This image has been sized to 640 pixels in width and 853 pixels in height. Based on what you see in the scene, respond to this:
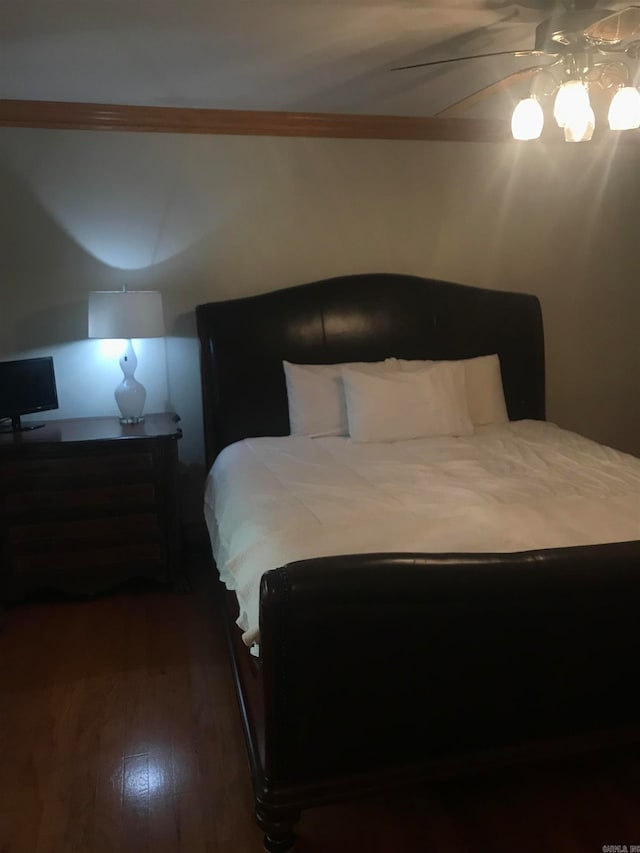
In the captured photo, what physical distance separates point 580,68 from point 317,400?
1.69 meters

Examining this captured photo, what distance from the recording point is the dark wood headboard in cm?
326

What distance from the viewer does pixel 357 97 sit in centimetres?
305

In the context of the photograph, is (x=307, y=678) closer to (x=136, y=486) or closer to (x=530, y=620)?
(x=530, y=620)

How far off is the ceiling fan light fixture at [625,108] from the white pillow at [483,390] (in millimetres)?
1443

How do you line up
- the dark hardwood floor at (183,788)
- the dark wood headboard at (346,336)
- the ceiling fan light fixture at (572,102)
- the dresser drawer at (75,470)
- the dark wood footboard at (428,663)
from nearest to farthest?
the dark wood footboard at (428,663) < the dark hardwood floor at (183,788) < the ceiling fan light fixture at (572,102) < the dresser drawer at (75,470) < the dark wood headboard at (346,336)

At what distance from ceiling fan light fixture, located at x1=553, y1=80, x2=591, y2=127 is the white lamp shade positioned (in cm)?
182

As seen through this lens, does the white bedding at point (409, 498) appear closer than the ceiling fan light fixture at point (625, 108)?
Yes

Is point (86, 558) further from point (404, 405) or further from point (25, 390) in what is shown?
point (404, 405)

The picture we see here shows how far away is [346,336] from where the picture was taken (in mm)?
3383

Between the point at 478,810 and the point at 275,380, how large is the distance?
2.07m

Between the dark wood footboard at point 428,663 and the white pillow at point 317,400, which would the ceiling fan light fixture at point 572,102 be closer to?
the dark wood footboard at point 428,663

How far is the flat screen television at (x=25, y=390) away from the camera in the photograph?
117 inches

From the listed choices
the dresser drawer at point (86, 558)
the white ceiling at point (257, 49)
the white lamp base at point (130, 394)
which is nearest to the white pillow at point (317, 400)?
the white lamp base at point (130, 394)

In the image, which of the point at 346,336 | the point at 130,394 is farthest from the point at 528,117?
the point at 130,394
